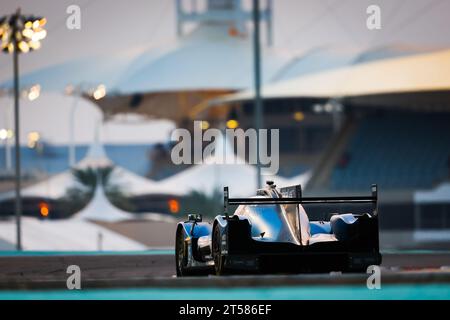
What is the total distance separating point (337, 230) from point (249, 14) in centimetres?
11938

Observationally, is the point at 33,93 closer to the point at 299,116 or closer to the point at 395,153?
A: the point at 395,153

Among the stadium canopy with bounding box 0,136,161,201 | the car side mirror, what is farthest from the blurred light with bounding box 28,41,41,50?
the stadium canopy with bounding box 0,136,161,201

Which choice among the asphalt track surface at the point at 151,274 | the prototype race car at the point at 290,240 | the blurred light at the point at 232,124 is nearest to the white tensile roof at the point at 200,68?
the blurred light at the point at 232,124

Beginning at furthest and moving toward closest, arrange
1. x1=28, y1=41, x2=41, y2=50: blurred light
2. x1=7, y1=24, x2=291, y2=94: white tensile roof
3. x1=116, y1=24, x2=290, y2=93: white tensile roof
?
1. x1=7, y1=24, x2=291, y2=94: white tensile roof
2. x1=116, y1=24, x2=290, y2=93: white tensile roof
3. x1=28, y1=41, x2=41, y2=50: blurred light

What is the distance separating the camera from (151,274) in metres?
20.4

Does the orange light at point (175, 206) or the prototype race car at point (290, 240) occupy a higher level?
the prototype race car at point (290, 240)

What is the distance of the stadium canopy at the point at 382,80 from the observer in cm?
7500

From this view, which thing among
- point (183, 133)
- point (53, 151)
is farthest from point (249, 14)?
point (53, 151)

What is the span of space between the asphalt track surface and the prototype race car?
0.57 feet

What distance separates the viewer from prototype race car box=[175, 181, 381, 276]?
1675 centimetres

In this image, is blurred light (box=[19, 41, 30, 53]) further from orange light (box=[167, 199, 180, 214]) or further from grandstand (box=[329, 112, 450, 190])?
orange light (box=[167, 199, 180, 214])

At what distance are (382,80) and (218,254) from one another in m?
60.6

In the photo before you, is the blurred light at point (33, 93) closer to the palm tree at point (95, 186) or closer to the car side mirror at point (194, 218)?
the palm tree at point (95, 186)
